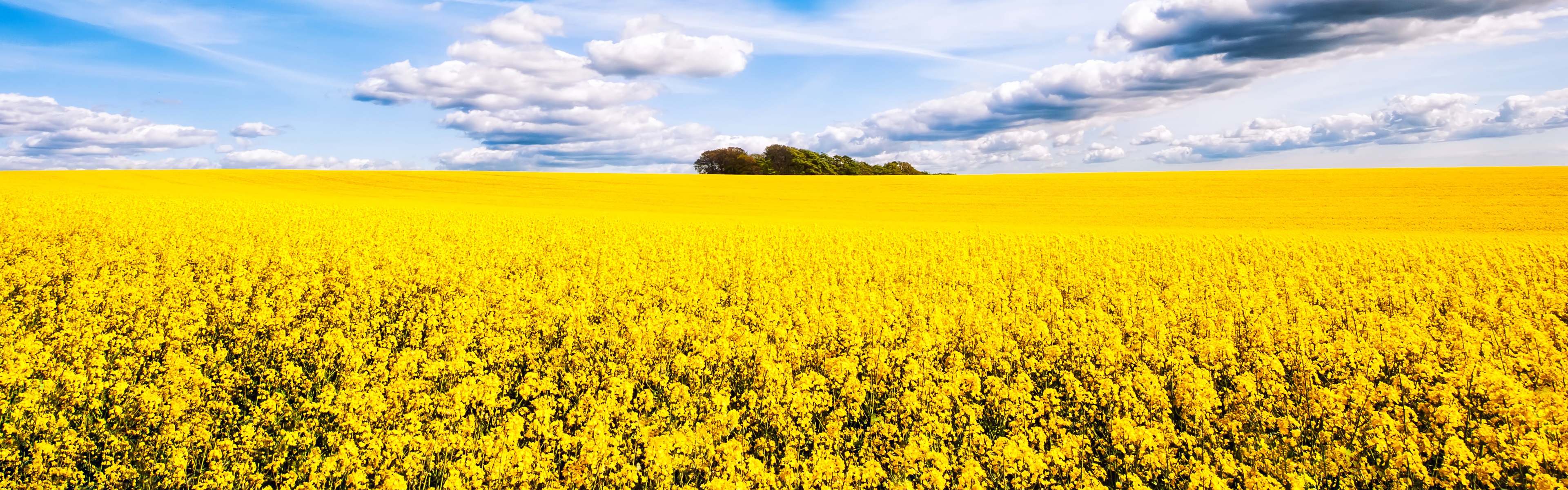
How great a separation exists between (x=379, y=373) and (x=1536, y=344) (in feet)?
34.6

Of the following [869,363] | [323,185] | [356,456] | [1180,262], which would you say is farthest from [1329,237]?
[323,185]

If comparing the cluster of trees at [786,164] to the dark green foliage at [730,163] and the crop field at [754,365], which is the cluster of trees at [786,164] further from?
the crop field at [754,365]

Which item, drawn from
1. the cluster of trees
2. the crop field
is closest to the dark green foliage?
the cluster of trees

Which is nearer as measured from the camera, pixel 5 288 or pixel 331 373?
pixel 331 373

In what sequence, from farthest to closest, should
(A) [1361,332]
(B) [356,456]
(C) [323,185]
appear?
1. (C) [323,185]
2. (A) [1361,332]
3. (B) [356,456]

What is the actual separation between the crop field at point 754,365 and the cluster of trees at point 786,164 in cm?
5985

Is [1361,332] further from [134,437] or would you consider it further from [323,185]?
[323,185]

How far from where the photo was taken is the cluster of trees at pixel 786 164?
246ft

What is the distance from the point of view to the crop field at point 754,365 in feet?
14.9

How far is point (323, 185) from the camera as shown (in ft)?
140

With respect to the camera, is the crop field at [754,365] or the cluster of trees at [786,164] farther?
the cluster of trees at [786,164]

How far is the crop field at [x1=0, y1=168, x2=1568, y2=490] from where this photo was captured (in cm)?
453

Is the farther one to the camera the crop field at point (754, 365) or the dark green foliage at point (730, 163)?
the dark green foliage at point (730, 163)

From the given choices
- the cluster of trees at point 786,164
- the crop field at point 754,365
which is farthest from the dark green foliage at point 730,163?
the crop field at point 754,365
